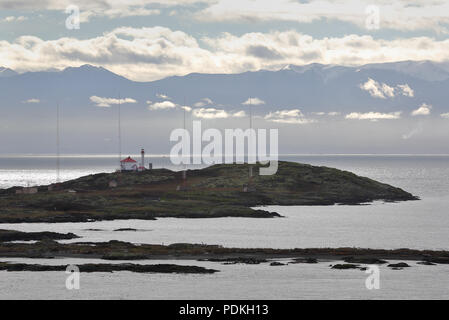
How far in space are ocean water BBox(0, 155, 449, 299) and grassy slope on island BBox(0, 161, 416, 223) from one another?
557cm

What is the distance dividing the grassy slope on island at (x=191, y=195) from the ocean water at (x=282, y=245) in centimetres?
557

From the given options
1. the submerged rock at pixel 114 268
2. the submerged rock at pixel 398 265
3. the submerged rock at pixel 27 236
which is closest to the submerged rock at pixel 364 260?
the submerged rock at pixel 398 265

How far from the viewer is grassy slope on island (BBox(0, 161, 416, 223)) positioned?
124 m

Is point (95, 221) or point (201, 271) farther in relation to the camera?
point (95, 221)

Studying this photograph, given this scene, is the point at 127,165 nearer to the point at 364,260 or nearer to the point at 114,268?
the point at 364,260

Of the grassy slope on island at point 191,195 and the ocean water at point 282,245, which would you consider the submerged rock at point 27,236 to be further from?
the grassy slope on island at point 191,195

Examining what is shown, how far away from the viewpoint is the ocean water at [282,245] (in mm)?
56656

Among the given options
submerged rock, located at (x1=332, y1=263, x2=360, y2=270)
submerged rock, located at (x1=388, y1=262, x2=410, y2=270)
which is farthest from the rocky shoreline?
submerged rock, located at (x1=332, y1=263, x2=360, y2=270)
